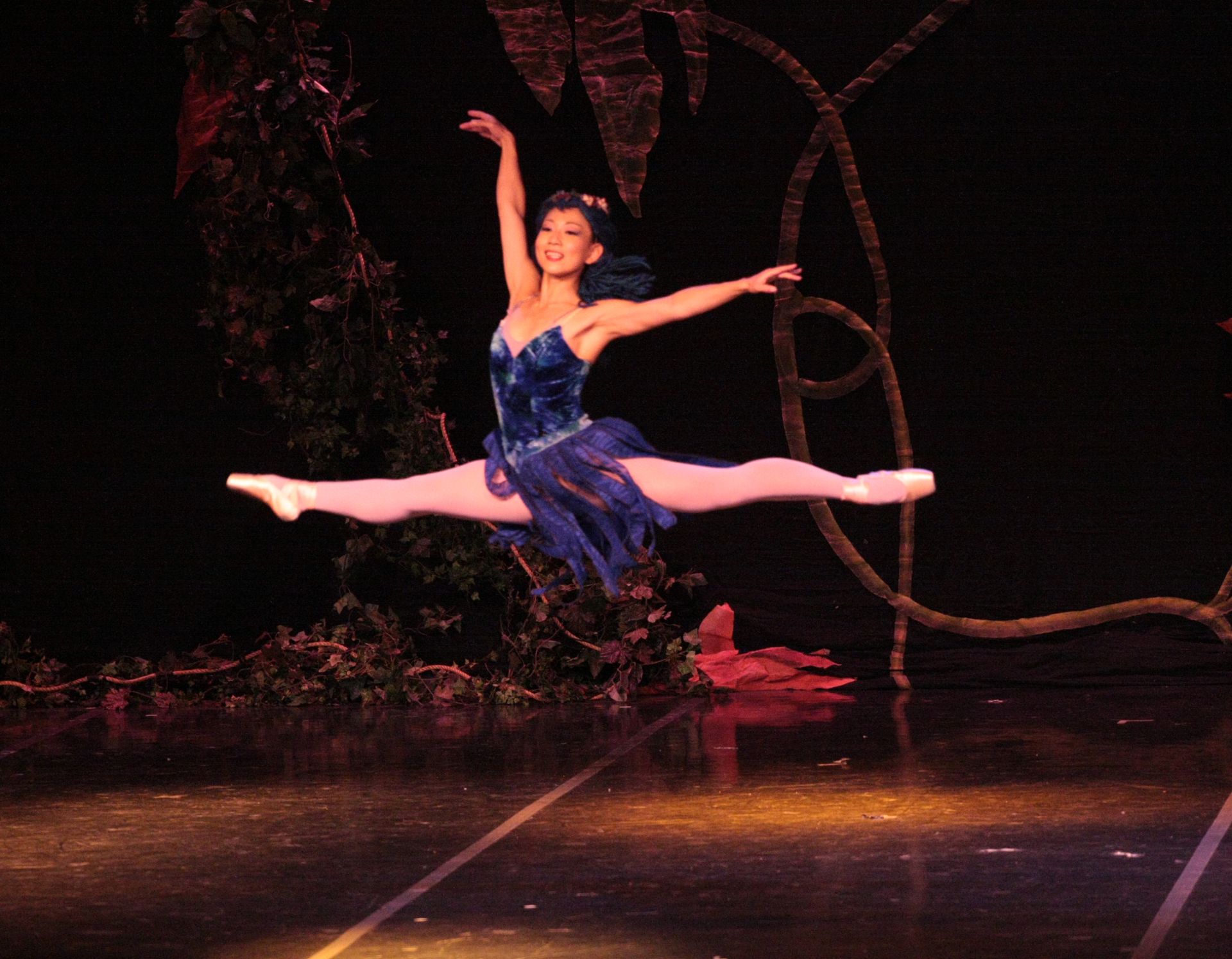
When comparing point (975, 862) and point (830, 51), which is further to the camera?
point (830, 51)

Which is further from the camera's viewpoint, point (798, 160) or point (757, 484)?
point (798, 160)

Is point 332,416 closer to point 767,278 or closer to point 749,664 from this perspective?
point 749,664

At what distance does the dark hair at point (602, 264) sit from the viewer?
4211 millimetres

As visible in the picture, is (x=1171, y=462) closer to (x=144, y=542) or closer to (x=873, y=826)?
(x=873, y=826)

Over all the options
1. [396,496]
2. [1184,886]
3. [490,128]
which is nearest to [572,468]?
[396,496]

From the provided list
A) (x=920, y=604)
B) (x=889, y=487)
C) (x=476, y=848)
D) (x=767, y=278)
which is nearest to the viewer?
(x=767, y=278)

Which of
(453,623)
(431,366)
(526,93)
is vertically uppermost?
(526,93)

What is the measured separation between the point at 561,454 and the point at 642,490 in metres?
0.20

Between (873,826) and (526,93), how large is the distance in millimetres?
3456

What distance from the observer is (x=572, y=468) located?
162 inches

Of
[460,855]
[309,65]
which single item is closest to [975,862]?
[460,855]

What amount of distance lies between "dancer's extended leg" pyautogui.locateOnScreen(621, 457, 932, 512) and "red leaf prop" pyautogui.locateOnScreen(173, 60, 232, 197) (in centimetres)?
341

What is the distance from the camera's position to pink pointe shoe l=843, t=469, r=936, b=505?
3.96m

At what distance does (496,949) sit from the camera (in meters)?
3.54
